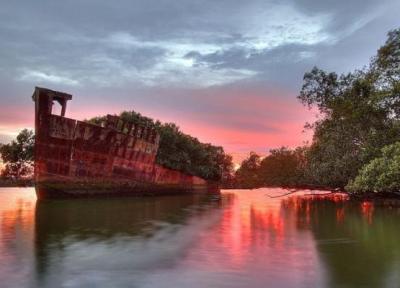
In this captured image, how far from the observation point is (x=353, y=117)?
105 ft

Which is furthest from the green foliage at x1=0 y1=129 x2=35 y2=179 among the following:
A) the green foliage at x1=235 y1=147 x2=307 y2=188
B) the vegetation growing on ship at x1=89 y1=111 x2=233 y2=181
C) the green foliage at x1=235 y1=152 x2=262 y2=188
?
the green foliage at x1=235 y1=152 x2=262 y2=188

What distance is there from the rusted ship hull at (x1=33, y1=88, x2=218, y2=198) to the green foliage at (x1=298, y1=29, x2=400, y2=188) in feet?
53.0

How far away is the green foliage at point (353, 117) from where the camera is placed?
93.1 feet

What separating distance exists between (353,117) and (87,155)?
71.7 ft

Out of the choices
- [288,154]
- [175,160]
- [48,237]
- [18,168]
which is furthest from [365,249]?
[288,154]

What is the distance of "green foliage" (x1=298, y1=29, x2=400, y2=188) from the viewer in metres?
28.4

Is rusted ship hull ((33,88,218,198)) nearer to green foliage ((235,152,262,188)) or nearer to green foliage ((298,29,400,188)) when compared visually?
green foliage ((298,29,400,188))

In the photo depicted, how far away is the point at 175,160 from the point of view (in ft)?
→ 207

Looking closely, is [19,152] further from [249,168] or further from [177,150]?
[249,168]

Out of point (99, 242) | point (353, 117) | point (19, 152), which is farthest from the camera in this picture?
point (19, 152)

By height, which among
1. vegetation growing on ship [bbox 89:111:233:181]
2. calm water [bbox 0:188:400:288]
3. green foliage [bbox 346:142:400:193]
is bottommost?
calm water [bbox 0:188:400:288]

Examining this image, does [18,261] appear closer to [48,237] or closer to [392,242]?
[48,237]

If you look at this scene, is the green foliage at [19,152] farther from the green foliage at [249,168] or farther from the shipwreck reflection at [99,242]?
the green foliage at [249,168]

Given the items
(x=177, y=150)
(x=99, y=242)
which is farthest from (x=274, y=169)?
(x=99, y=242)
